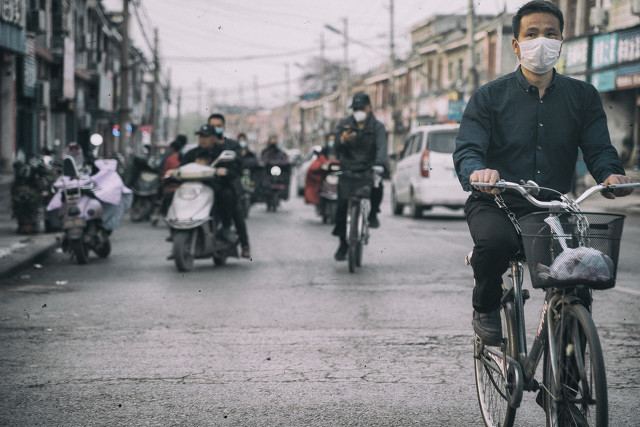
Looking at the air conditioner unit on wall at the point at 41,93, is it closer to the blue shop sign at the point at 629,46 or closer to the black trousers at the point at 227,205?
the blue shop sign at the point at 629,46

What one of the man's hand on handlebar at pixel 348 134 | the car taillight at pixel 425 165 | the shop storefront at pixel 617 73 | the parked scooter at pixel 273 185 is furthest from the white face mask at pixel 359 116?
the shop storefront at pixel 617 73

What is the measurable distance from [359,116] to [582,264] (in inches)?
302

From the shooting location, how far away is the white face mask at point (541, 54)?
3.99 m

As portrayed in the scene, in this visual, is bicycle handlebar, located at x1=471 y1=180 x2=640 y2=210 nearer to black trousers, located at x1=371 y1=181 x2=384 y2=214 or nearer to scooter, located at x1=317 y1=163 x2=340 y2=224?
black trousers, located at x1=371 y1=181 x2=384 y2=214

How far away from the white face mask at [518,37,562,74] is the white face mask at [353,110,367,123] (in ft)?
22.2

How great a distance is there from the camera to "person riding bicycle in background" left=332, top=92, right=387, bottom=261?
10.7 meters

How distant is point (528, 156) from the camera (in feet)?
13.3

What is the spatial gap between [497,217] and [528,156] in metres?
0.35

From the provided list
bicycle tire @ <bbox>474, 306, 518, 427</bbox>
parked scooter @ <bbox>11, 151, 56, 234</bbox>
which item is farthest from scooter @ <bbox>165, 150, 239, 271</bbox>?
bicycle tire @ <bbox>474, 306, 518, 427</bbox>

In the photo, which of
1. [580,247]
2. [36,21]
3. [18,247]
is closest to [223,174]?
[18,247]

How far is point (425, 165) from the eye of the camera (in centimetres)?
1773

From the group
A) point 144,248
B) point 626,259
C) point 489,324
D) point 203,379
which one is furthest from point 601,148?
point 144,248

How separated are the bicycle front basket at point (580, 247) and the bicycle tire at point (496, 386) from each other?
545 mm

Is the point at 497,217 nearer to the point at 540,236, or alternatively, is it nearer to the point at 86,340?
the point at 540,236
